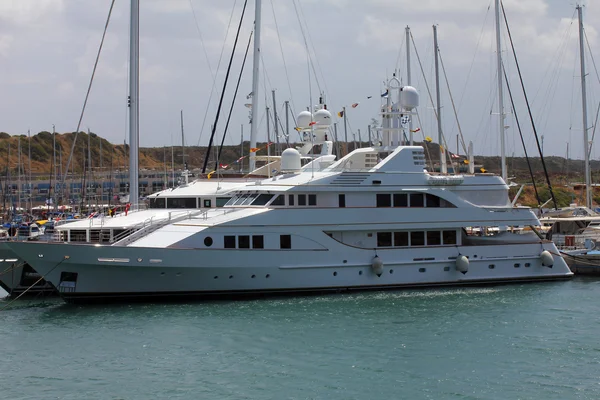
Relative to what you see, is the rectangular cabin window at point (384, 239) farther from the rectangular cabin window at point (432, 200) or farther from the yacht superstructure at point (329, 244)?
the rectangular cabin window at point (432, 200)

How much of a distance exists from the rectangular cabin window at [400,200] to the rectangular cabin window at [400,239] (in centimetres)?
102

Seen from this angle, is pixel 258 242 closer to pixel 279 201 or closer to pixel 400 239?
pixel 279 201

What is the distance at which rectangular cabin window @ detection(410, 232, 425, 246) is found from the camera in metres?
27.2

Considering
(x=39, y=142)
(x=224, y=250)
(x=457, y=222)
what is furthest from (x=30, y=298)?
(x=39, y=142)

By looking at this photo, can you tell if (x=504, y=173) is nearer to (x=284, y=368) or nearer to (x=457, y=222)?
(x=457, y=222)

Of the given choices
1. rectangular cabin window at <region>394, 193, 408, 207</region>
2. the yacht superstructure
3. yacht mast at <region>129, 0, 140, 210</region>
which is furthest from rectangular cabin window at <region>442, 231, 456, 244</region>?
yacht mast at <region>129, 0, 140, 210</region>

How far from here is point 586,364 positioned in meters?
17.7

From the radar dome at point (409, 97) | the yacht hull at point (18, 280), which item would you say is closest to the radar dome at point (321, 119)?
the radar dome at point (409, 97)

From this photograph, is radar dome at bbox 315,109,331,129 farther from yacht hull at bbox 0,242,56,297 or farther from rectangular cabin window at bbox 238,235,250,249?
yacht hull at bbox 0,242,56,297

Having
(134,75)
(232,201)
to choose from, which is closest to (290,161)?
(232,201)

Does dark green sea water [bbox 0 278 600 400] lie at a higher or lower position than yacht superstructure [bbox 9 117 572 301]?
lower

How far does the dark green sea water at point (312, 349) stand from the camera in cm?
1617

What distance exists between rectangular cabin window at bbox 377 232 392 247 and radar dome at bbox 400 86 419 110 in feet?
18.0

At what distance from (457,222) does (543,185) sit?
47692 mm
